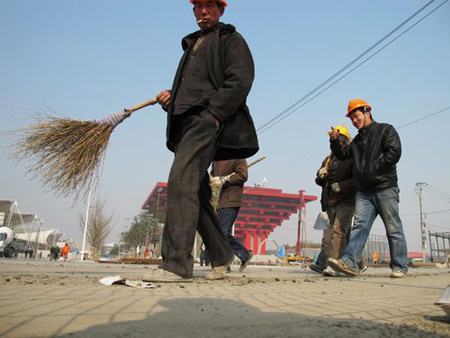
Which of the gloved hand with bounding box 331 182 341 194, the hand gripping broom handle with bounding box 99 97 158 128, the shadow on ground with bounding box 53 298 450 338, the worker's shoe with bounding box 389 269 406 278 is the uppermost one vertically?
the hand gripping broom handle with bounding box 99 97 158 128

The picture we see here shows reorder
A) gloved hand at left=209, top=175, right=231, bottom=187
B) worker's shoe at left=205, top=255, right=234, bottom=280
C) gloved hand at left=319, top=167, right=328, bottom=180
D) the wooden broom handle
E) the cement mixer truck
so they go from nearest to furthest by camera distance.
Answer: worker's shoe at left=205, top=255, right=234, bottom=280, the wooden broom handle, gloved hand at left=209, top=175, right=231, bottom=187, gloved hand at left=319, top=167, right=328, bottom=180, the cement mixer truck

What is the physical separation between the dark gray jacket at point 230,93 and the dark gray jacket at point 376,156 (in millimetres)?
2255

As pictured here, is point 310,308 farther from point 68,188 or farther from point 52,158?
point 52,158

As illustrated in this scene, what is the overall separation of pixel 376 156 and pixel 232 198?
2.05 metres

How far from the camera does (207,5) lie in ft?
12.5

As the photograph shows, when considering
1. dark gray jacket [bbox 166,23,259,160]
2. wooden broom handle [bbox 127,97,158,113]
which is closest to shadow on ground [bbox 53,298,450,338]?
dark gray jacket [bbox 166,23,259,160]

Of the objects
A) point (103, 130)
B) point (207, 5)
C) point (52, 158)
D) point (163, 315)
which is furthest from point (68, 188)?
point (163, 315)

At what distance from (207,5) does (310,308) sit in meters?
2.93

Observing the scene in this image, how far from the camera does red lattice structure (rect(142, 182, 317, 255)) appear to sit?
86.1 metres

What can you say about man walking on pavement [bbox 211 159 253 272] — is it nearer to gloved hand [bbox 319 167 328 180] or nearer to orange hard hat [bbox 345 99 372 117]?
gloved hand [bbox 319 167 328 180]

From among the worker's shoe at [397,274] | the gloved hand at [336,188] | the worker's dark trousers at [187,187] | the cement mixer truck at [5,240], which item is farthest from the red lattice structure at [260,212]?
the worker's dark trousers at [187,187]

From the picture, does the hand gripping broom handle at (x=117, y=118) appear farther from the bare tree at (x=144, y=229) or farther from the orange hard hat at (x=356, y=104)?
the bare tree at (x=144, y=229)

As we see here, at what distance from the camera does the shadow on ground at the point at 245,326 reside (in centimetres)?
131

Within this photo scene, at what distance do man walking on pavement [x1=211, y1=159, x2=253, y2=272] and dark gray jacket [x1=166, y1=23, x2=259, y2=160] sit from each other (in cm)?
230
